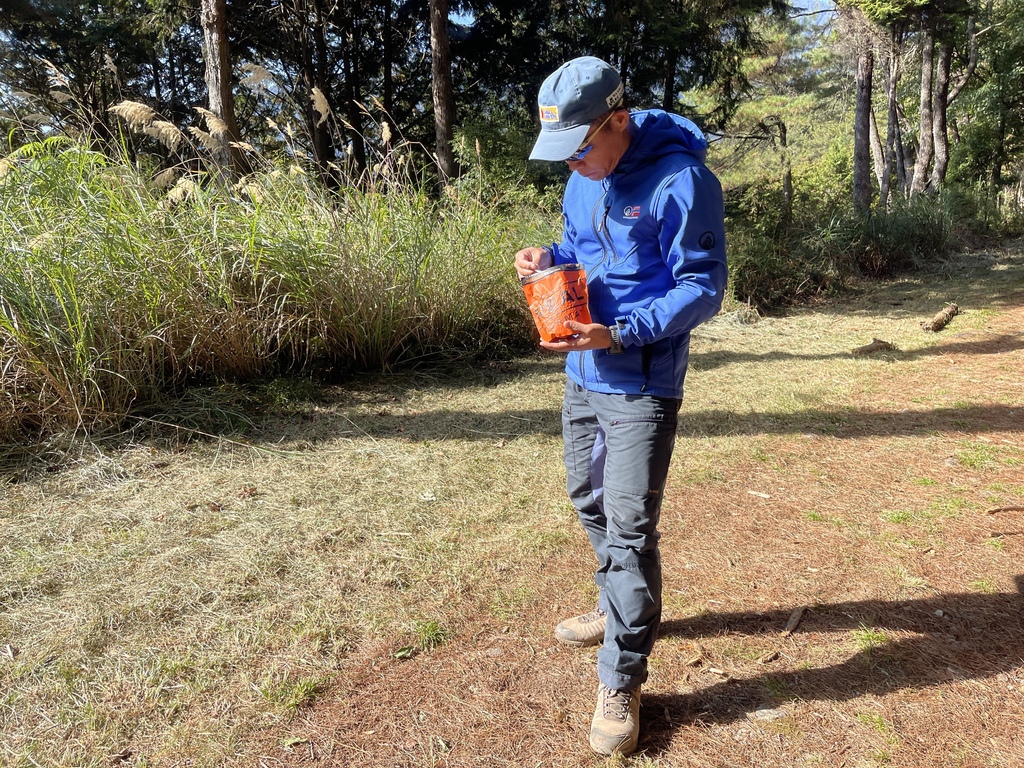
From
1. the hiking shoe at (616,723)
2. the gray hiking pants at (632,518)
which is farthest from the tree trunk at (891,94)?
the hiking shoe at (616,723)

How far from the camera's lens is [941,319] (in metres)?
7.56

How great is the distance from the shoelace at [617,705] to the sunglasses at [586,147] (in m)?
1.51

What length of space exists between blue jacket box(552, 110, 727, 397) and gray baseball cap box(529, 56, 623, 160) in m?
0.14

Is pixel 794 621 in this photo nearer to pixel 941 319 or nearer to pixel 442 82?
pixel 941 319

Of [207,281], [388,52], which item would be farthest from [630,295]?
[388,52]

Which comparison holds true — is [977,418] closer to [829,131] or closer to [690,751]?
[690,751]

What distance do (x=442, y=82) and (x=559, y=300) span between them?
30.2 feet

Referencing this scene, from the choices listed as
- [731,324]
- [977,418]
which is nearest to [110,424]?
[977,418]

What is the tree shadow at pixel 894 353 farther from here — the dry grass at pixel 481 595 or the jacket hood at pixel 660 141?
the jacket hood at pixel 660 141

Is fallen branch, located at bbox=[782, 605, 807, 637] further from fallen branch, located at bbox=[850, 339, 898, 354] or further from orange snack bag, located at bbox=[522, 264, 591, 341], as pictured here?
fallen branch, located at bbox=[850, 339, 898, 354]

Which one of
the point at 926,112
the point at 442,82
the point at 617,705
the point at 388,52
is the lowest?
the point at 617,705

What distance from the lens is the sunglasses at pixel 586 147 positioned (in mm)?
1741

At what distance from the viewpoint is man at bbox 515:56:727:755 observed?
5.58 ft

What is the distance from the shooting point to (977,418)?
4707mm
